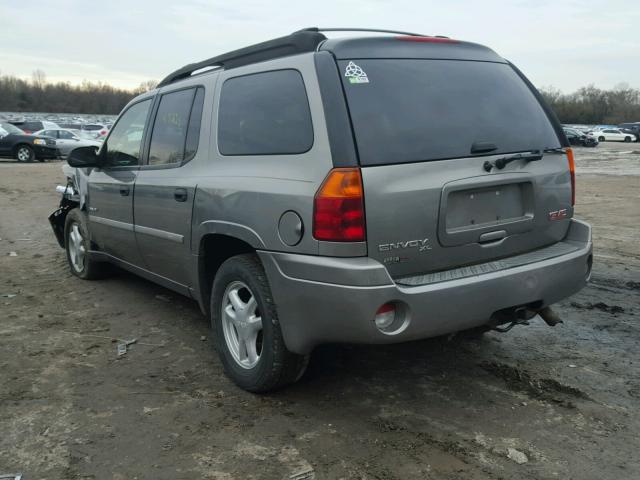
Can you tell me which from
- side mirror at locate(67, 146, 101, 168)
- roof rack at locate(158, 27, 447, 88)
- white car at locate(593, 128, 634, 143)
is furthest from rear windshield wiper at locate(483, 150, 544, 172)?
white car at locate(593, 128, 634, 143)

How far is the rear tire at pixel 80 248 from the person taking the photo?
5.77 metres

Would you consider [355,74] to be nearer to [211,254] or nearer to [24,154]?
[211,254]

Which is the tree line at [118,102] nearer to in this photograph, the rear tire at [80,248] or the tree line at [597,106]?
the tree line at [597,106]

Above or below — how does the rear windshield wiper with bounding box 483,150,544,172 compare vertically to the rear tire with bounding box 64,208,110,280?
above

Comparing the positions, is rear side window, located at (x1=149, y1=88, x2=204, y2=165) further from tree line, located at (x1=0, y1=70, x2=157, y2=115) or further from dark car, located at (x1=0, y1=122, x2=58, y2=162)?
tree line, located at (x1=0, y1=70, x2=157, y2=115)

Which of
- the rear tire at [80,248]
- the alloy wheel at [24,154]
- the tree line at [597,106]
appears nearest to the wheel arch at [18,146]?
the alloy wheel at [24,154]

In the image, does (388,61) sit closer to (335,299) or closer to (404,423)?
(335,299)

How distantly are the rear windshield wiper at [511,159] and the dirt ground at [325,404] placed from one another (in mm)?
1292

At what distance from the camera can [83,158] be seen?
5.24 metres

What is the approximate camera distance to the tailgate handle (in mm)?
3174

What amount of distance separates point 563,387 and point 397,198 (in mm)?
1593

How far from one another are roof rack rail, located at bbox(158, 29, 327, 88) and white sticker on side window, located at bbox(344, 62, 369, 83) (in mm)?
258

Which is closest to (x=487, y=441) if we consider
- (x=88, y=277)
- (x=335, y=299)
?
(x=335, y=299)

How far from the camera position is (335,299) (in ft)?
9.32
